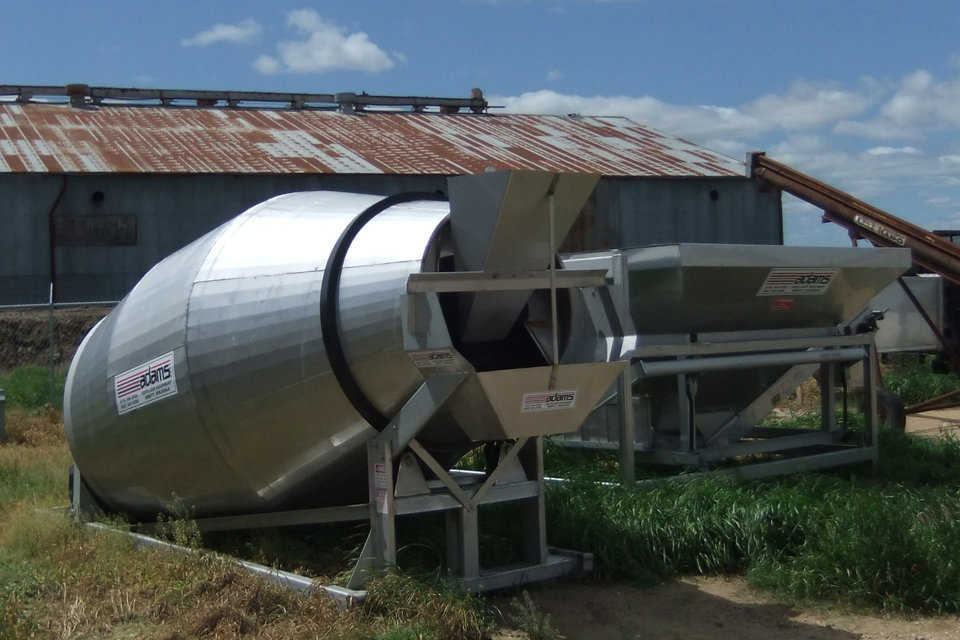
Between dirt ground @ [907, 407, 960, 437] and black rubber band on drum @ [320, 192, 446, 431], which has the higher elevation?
black rubber band on drum @ [320, 192, 446, 431]

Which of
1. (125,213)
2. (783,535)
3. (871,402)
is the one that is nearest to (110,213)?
(125,213)

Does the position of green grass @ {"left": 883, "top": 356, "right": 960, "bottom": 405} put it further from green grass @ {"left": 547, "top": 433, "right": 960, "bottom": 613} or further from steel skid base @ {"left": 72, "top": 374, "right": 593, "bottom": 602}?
steel skid base @ {"left": 72, "top": 374, "right": 593, "bottom": 602}

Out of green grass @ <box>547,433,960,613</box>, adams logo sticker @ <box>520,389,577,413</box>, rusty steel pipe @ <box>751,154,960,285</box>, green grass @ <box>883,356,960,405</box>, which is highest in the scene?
rusty steel pipe @ <box>751,154,960,285</box>

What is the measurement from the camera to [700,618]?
6383mm

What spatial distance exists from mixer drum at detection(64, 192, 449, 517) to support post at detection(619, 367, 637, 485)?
2.58 metres

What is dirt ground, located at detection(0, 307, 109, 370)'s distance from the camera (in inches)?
845

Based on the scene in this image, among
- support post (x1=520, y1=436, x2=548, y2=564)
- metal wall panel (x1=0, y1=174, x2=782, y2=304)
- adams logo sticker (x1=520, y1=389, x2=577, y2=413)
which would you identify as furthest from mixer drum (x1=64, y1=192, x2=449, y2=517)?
metal wall panel (x1=0, y1=174, x2=782, y2=304)

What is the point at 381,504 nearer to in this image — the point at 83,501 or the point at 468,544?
the point at 468,544

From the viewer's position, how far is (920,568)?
6.44 meters

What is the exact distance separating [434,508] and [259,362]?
1.31 meters

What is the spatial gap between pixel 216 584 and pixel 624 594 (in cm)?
245

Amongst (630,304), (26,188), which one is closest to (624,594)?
(630,304)

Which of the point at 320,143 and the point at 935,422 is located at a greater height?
the point at 320,143

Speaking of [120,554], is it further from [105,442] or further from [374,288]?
[374,288]
